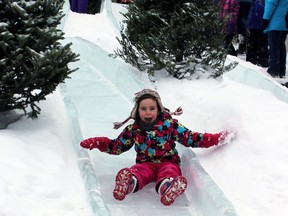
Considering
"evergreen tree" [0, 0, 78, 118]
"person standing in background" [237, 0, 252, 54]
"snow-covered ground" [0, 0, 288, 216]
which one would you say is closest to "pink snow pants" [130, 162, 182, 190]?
"snow-covered ground" [0, 0, 288, 216]

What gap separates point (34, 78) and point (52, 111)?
896 millimetres

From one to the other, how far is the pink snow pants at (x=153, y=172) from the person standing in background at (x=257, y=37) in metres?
5.17

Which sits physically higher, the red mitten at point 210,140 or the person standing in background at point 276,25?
the red mitten at point 210,140

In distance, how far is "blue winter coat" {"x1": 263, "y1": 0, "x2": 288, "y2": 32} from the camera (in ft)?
24.3

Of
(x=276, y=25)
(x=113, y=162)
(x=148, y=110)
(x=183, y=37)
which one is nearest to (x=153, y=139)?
(x=148, y=110)

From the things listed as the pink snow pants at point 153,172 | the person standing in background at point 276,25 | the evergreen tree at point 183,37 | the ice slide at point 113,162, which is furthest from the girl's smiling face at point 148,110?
the person standing in background at point 276,25

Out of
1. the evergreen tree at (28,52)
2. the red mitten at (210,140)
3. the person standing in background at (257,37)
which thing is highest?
the evergreen tree at (28,52)

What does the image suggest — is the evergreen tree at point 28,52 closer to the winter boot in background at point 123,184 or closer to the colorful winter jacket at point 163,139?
the colorful winter jacket at point 163,139

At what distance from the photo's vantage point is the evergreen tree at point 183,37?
6297 millimetres

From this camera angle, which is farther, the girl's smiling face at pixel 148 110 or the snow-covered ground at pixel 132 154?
the girl's smiling face at pixel 148 110

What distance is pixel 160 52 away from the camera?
6.37m

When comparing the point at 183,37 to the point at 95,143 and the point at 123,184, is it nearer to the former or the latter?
the point at 95,143

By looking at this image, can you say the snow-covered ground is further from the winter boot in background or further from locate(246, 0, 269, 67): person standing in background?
locate(246, 0, 269, 67): person standing in background

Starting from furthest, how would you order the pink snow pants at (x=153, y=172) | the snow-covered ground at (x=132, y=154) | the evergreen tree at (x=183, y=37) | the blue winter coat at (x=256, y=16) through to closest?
the blue winter coat at (x=256, y=16), the evergreen tree at (x=183, y=37), the pink snow pants at (x=153, y=172), the snow-covered ground at (x=132, y=154)
